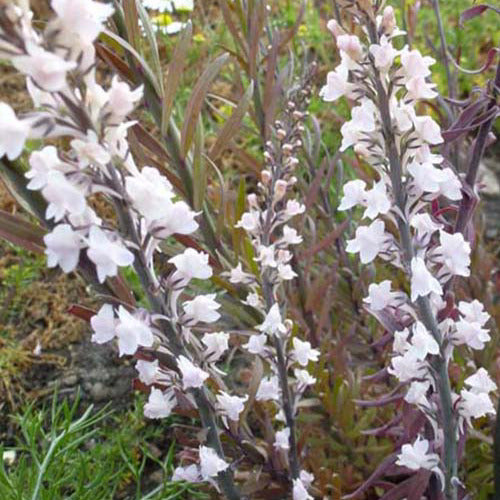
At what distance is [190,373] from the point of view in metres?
0.85

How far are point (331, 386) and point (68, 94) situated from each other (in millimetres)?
955

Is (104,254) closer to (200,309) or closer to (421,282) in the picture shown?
(200,309)

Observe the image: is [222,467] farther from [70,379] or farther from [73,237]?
[70,379]

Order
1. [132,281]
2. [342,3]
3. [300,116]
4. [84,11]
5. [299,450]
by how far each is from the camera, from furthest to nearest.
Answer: [132,281] → [299,450] → [300,116] → [342,3] → [84,11]

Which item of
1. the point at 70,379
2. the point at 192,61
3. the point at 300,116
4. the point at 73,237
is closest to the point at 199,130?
the point at 300,116

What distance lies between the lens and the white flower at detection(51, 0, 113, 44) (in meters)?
0.60

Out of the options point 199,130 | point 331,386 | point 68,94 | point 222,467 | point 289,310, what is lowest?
point 331,386

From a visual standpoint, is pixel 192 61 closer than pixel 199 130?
No

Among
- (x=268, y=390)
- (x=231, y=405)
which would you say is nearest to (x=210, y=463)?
(x=231, y=405)

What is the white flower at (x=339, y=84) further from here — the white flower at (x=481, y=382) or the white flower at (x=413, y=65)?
the white flower at (x=481, y=382)

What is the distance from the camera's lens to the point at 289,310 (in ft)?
4.76

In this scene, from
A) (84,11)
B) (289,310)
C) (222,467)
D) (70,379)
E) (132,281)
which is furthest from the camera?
(132,281)

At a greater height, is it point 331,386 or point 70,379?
point 331,386

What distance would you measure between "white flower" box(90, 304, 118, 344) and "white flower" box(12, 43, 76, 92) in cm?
25
